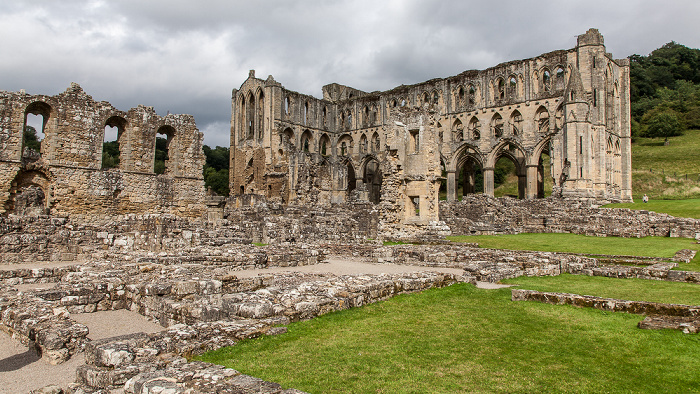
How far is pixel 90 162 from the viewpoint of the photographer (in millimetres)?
18359

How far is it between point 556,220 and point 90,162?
2155 cm

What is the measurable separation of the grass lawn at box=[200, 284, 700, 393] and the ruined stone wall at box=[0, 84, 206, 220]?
16.1 meters

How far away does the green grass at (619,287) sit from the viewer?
6.61 m

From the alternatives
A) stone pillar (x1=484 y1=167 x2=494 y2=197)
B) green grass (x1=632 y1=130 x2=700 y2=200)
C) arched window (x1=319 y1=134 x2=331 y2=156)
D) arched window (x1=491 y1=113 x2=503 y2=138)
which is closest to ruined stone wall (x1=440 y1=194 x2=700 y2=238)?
stone pillar (x1=484 y1=167 x2=494 y2=197)

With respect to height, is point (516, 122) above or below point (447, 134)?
above

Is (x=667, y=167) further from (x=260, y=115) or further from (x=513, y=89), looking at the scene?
(x=260, y=115)

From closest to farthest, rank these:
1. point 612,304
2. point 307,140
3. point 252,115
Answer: point 612,304 < point 252,115 < point 307,140

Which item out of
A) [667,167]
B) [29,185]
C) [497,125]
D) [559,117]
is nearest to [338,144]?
[497,125]

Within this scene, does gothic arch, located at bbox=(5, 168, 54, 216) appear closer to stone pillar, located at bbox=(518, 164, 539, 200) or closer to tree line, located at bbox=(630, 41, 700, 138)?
stone pillar, located at bbox=(518, 164, 539, 200)

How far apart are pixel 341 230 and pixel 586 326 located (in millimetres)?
12542

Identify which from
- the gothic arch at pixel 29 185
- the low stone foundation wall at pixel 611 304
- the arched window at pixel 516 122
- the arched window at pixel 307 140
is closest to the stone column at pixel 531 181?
the arched window at pixel 516 122

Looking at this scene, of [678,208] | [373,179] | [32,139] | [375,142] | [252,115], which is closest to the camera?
[678,208]

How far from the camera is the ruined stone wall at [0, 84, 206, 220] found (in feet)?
55.6

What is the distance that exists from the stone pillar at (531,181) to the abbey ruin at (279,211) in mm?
104
